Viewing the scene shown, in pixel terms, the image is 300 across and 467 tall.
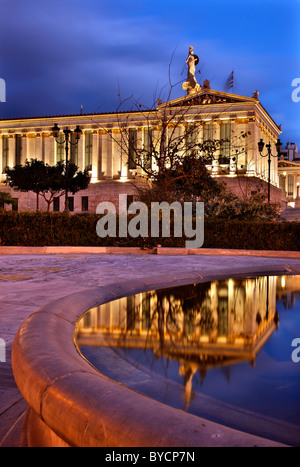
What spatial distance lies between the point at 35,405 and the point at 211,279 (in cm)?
613

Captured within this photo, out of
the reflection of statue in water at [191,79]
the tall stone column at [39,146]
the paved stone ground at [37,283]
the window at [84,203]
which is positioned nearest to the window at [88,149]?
the window at [84,203]

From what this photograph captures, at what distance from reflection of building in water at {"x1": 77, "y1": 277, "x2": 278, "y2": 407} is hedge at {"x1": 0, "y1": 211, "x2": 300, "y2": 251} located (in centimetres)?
974

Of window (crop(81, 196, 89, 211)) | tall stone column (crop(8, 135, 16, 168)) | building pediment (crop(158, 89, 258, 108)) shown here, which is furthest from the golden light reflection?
tall stone column (crop(8, 135, 16, 168))

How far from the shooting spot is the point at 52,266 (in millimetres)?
10430

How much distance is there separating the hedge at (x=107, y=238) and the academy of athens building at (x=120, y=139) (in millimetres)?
35567

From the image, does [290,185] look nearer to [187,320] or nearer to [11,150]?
[11,150]

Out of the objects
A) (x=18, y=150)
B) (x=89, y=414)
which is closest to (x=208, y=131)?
(x=18, y=150)

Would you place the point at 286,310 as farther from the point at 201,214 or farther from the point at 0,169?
the point at 0,169

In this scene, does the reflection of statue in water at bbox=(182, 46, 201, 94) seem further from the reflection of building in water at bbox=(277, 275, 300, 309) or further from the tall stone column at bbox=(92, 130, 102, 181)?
the reflection of building in water at bbox=(277, 275, 300, 309)

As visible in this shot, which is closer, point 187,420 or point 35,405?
point 187,420

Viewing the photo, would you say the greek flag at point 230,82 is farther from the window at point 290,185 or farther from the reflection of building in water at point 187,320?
the reflection of building in water at point 187,320

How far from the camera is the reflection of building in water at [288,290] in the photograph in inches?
220

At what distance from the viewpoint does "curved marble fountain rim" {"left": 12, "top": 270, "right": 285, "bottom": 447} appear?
1454 mm
